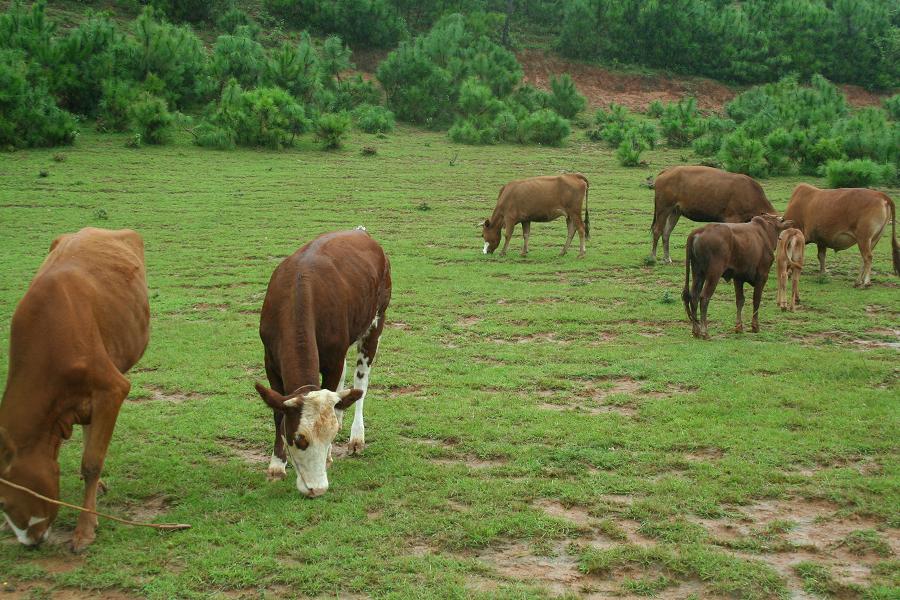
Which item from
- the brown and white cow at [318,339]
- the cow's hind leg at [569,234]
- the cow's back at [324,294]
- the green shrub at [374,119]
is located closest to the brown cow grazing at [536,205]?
the cow's hind leg at [569,234]

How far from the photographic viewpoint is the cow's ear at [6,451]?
18.2 ft

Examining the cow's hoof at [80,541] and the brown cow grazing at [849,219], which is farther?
the brown cow grazing at [849,219]

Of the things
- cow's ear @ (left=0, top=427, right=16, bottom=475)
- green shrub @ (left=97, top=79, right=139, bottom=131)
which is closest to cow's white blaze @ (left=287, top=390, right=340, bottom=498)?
cow's ear @ (left=0, top=427, right=16, bottom=475)

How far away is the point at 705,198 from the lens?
53.6 ft

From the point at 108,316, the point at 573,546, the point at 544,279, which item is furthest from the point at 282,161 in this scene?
the point at 573,546

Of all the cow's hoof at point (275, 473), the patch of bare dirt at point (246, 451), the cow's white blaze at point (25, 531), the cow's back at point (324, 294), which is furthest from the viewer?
the patch of bare dirt at point (246, 451)

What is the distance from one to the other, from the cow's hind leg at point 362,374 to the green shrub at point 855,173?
2021 centimetres

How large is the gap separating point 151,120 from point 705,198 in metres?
19.7

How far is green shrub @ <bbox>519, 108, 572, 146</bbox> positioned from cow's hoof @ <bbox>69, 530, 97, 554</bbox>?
32.0 meters

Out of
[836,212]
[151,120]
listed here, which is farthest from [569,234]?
[151,120]

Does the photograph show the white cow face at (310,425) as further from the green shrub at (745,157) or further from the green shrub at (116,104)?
the green shrub at (116,104)

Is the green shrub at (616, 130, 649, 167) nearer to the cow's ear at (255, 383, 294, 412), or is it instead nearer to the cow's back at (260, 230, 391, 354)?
the cow's back at (260, 230, 391, 354)

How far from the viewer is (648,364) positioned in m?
10.2

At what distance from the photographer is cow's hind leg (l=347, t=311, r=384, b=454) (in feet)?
25.1
